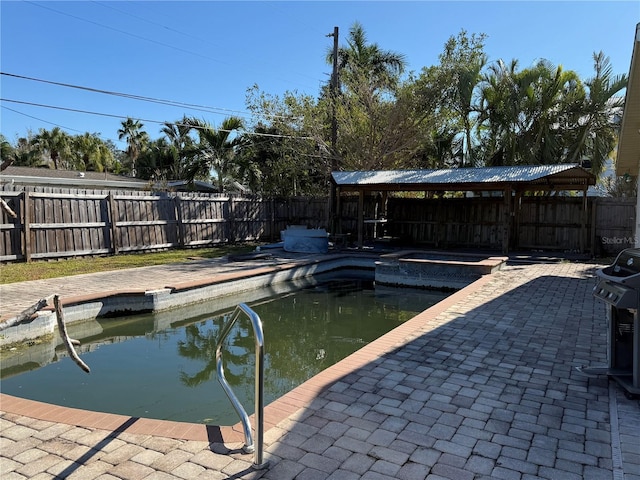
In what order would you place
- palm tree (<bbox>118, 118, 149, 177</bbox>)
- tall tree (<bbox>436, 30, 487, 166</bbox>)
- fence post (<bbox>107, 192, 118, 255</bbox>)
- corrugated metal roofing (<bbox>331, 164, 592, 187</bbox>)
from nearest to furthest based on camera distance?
corrugated metal roofing (<bbox>331, 164, 592, 187</bbox>), fence post (<bbox>107, 192, 118, 255</bbox>), tall tree (<bbox>436, 30, 487, 166</bbox>), palm tree (<bbox>118, 118, 149, 177</bbox>)

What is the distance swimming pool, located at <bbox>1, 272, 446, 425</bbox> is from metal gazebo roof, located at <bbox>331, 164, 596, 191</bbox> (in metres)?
4.62

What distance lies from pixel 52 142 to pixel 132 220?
79.0 ft

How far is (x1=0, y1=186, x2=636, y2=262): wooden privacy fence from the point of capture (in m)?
10.5

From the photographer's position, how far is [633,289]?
307cm

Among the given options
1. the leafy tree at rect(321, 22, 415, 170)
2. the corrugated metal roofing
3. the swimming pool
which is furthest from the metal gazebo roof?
the leafy tree at rect(321, 22, 415, 170)

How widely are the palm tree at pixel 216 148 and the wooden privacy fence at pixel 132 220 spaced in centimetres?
370

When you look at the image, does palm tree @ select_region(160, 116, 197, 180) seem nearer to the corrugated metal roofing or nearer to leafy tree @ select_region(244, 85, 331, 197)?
leafy tree @ select_region(244, 85, 331, 197)

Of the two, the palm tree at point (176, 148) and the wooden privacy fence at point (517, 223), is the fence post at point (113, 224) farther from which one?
the palm tree at point (176, 148)

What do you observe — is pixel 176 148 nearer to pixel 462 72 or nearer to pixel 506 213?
pixel 462 72

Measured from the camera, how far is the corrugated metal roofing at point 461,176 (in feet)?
36.9

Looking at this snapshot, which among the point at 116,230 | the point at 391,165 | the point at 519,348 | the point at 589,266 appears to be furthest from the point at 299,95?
the point at 519,348

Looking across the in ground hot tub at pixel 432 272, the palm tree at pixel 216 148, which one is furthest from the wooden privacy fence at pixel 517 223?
the palm tree at pixel 216 148

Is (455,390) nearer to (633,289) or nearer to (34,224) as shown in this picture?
(633,289)

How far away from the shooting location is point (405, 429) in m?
2.78
